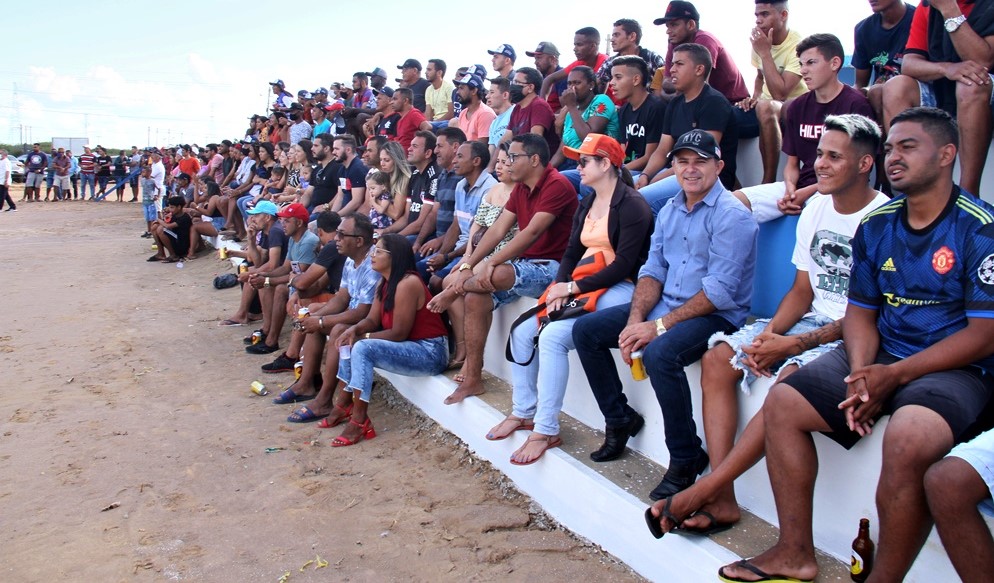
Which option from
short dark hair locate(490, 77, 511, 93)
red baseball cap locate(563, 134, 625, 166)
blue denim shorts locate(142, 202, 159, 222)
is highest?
short dark hair locate(490, 77, 511, 93)

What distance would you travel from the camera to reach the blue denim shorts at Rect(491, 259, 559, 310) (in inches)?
221

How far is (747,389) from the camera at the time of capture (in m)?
3.65

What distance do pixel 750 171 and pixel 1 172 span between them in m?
27.4

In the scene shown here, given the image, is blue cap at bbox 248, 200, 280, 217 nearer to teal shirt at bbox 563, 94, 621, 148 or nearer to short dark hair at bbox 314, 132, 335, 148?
short dark hair at bbox 314, 132, 335, 148

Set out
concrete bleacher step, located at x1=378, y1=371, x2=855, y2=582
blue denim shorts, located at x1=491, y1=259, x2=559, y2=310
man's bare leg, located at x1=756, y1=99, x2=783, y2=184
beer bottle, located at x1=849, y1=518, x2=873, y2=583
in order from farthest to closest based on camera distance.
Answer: blue denim shorts, located at x1=491, y1=259, x2=559, y2=310, man's bare leg, located at x1=756, y1=99, x2=783, y2=184, concrete bleacher step, located at x1=378, y1=371, x2=855, y2=582, beer bottle, located at x1=849, y1=518, x2=873, y2=583

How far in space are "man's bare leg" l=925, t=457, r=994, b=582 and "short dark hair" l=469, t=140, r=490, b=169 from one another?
4993mm

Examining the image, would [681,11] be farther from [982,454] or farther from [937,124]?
[982,454]

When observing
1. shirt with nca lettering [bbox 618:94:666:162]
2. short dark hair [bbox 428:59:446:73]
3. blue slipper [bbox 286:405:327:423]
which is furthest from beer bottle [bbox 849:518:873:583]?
short dark hair [bbox 428:59:446:73]

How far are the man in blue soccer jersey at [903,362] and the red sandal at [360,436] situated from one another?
3.32 m

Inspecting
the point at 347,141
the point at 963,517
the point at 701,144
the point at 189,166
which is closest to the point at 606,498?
the point at 963,517

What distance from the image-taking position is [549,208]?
18.6 feet

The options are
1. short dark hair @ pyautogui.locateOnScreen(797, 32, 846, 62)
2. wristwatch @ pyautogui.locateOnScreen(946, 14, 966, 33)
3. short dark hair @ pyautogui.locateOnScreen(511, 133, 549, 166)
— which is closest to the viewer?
wristwatch @ pyautogui.locateOnScreen(946, 14, 966, 33)

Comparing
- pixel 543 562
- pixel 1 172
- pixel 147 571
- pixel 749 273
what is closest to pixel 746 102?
pixel 749 273

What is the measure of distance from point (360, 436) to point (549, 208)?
219 cm
